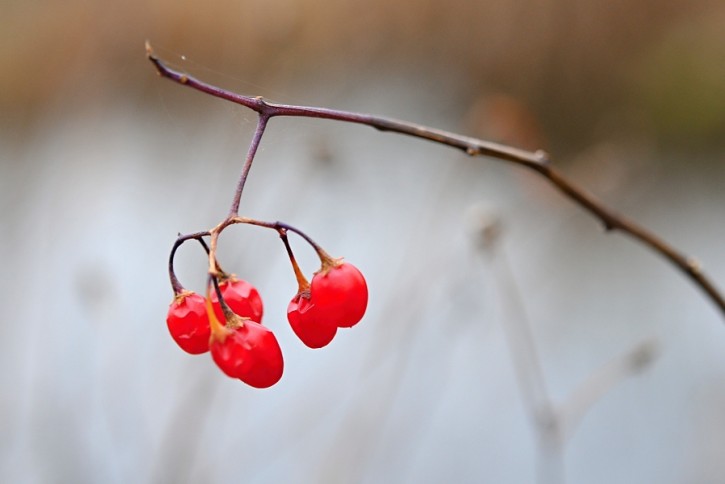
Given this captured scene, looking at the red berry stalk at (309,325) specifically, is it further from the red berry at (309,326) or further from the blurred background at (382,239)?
the blurred background at (382,239)

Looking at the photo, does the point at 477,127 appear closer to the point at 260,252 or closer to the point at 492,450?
the point at 260,252

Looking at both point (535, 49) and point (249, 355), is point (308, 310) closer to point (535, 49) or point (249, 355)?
point (249, 355)

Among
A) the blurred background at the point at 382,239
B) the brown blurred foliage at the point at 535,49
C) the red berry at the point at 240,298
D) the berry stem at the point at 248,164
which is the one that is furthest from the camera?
the brown blurred foliage at the point at 535,49

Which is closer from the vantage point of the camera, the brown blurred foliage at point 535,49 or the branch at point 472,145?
the branch at point 472,145

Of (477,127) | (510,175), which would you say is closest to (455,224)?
(510,175)

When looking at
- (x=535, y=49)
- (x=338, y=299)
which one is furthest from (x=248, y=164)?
(x=535, y=49)

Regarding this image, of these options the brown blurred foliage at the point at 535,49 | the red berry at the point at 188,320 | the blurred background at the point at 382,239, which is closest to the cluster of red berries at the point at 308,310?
the red berry at the point at 188,320
